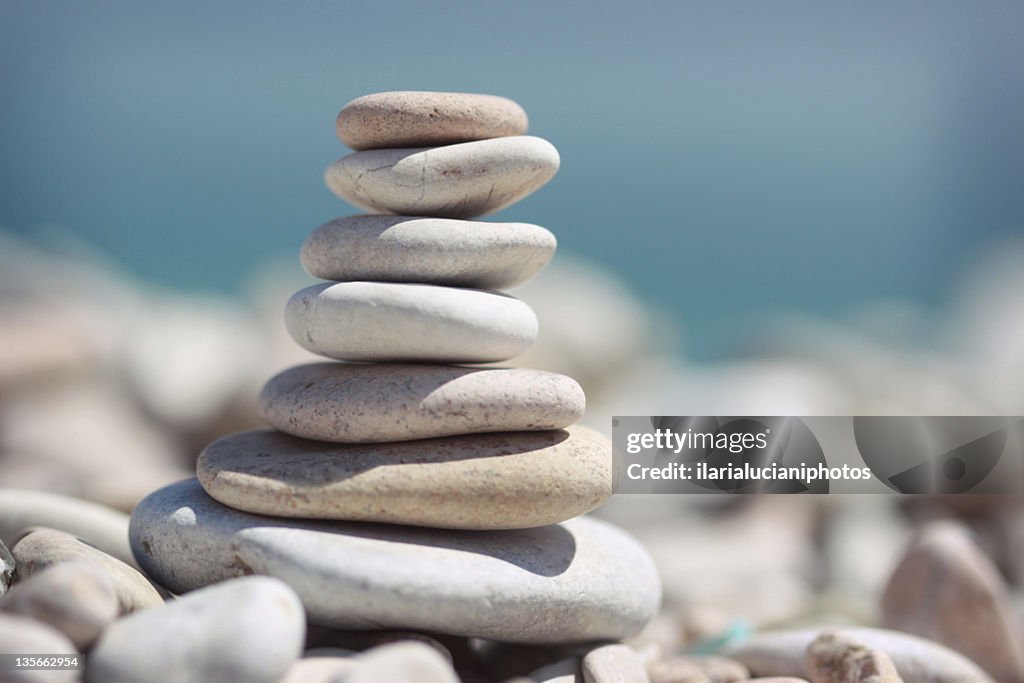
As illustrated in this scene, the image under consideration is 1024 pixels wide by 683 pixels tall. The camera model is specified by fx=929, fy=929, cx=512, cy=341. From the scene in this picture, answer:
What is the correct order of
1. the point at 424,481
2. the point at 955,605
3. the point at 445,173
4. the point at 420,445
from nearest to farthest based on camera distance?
the point at 424,481
the point at 420,445
the point at 445,173
the point at 955,605

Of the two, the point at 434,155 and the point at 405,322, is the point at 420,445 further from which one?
the point at 434,155

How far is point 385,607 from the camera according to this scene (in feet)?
8.87

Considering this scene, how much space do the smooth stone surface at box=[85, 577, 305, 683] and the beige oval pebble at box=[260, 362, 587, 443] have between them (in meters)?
0.75

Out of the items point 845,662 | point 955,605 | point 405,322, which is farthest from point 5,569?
point 955,605

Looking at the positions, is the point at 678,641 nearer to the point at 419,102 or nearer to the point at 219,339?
the point at 419,102

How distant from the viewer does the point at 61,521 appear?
3.68 metres

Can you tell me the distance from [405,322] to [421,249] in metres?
0.28

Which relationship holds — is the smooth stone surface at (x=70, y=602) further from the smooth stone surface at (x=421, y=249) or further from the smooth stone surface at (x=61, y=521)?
the smooth stone surface at (x=421, y=249)

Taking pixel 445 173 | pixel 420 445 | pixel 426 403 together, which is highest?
pixel 445 173

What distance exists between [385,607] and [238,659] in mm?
567

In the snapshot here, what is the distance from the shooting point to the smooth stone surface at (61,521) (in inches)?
141

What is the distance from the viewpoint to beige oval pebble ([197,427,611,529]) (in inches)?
114

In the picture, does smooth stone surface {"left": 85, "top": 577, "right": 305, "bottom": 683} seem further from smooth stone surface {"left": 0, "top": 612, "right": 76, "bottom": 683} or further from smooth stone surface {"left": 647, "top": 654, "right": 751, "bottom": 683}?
smooth stone surface {"left": 647, "top": 654, "right": 751, "bottom": 683}

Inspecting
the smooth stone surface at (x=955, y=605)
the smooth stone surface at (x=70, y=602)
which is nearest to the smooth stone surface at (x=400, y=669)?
the smooth stone surface at (x=70, y=602)
